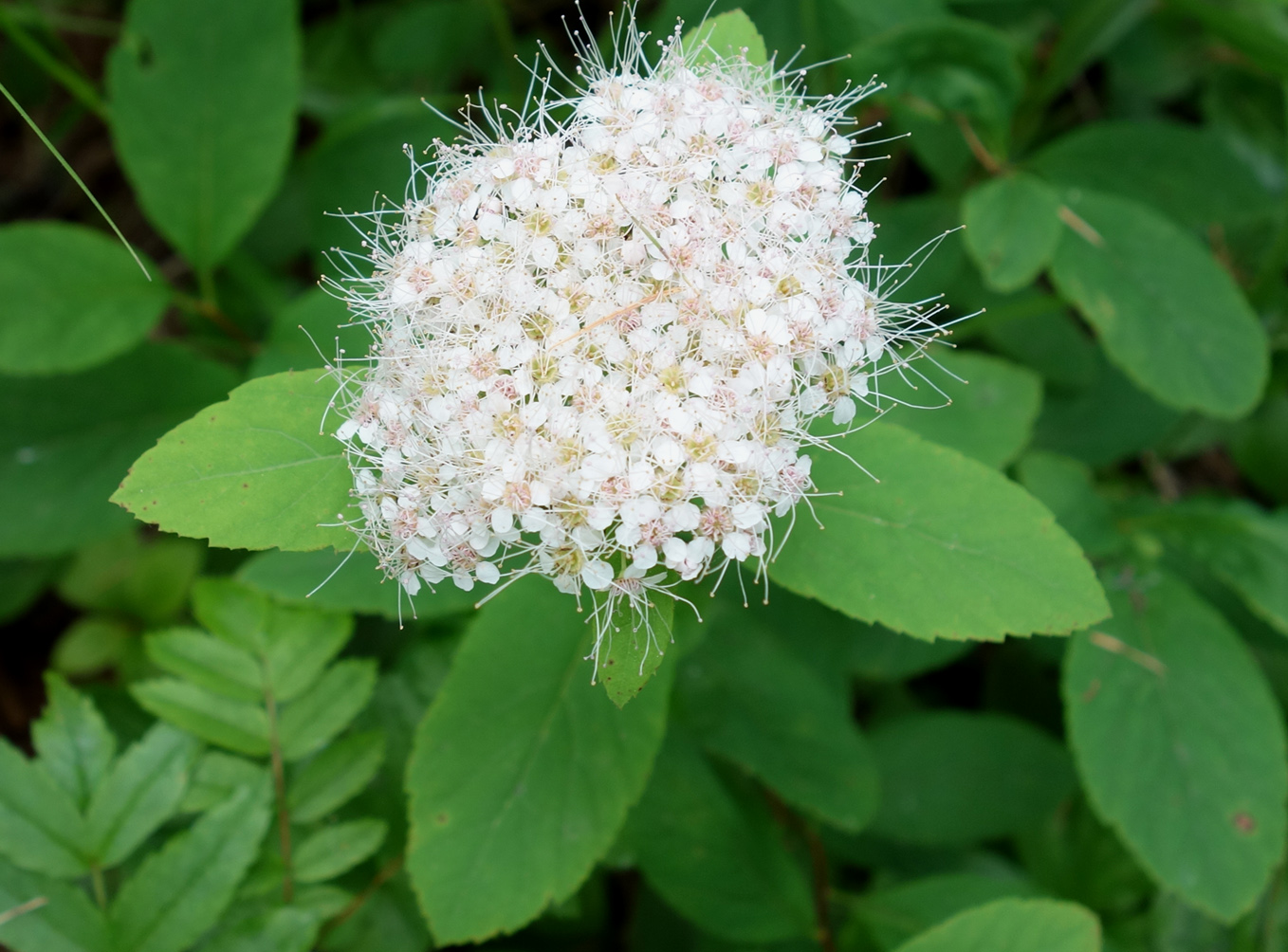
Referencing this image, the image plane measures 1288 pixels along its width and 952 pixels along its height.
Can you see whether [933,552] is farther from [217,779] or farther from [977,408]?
[217,779]

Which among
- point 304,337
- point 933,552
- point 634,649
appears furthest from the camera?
point 304,337

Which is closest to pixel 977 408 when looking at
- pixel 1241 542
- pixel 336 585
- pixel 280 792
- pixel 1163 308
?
pixel 1163 308

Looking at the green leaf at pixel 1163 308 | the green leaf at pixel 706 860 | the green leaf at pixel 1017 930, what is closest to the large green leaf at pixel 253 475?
the green leaf at pixel 706 860

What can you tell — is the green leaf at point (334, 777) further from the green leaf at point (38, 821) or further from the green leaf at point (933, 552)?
the green leaf at point (933, 552)

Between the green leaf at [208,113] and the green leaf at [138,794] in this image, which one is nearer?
the green leaf at [138,794]

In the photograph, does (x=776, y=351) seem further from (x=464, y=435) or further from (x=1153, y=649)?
(x=1153, y=649)

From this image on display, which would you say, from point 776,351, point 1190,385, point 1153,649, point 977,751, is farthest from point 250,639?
point 1190,385
